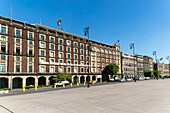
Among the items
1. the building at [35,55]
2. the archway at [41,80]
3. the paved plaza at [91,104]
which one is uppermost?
the building at [35,55]

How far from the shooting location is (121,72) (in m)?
85.1

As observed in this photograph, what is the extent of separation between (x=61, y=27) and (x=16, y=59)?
2702 centimetres

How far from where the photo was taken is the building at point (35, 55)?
133 feet

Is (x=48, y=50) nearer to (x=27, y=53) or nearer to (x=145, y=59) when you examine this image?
(x=27, y=53)

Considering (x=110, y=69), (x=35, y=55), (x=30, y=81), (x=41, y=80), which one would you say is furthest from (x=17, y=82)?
(x=110, y=69)

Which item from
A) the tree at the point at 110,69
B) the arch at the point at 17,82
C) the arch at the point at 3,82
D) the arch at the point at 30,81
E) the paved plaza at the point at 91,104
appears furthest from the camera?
the tree at the point at 110,69

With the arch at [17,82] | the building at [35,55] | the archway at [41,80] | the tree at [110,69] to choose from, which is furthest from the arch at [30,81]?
the tree at [110,69]

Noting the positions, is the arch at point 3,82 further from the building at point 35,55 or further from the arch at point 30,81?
the arch at point 30,81

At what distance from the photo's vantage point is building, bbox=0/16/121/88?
4044 cm

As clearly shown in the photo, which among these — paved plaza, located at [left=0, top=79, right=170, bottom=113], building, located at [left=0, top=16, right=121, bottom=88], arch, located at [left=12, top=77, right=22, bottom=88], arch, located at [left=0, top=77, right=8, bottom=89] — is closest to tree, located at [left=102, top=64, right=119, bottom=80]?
building, located at [left=0, top=16, right=121, bottom=88]

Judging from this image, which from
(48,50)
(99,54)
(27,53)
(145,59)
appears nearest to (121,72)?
(99,54)

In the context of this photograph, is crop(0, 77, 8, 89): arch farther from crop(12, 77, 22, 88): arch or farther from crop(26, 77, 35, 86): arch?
crop(26, 77, 35, 86): arch

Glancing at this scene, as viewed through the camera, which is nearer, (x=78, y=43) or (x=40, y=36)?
(x=40, y=36)

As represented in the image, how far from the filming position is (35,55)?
46562mm
